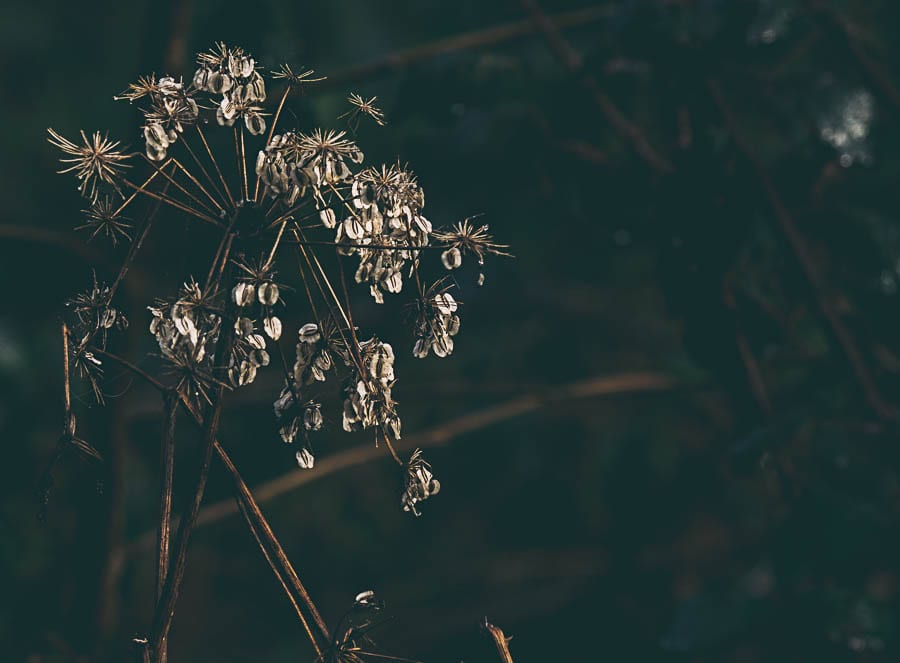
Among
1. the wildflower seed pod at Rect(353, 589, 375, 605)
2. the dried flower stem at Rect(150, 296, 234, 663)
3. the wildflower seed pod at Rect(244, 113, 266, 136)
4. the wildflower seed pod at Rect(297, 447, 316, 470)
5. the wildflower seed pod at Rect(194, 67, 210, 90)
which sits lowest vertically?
the wildflower seed pod at Rect(353, 589, 375, 605)

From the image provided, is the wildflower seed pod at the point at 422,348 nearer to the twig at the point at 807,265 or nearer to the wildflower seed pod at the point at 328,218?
the wildflower seed pod at the point at 328,218

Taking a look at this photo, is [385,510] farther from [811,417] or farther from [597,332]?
[811,417]

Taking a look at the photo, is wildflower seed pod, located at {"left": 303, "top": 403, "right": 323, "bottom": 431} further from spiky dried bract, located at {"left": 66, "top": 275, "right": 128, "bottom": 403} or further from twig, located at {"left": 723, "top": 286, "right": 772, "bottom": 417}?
twig, located at {"left": 723, "top": 286, "right": 772, "bottom": 417}

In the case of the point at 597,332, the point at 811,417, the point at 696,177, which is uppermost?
the point at 597,332

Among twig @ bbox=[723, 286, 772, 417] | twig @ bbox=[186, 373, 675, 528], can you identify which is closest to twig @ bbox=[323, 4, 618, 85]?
twig @ bbox=[723, 286, 772, 417]

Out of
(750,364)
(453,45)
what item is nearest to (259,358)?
(750,364)

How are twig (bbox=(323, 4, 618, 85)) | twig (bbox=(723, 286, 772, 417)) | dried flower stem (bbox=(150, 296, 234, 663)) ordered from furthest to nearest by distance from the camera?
twig (bbox=(323, 4, 618, 85)) < twig (bbox=(723, 286, 772, 417)) < dried flower stem (bbox=(150, 296, 234, 663))

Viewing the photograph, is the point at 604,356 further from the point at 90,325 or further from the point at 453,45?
the point at 90,325

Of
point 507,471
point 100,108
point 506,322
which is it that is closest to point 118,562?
point 506,322
